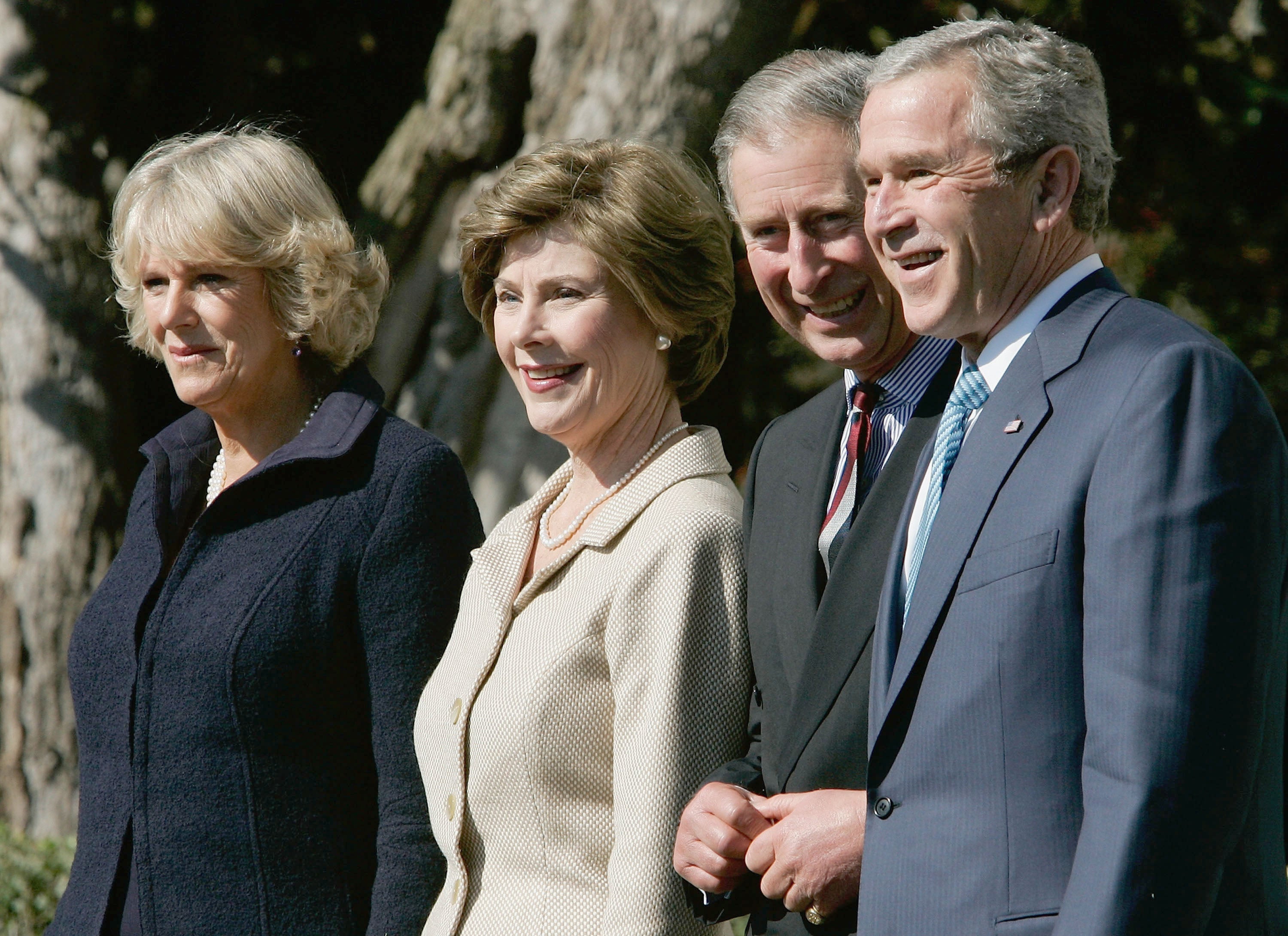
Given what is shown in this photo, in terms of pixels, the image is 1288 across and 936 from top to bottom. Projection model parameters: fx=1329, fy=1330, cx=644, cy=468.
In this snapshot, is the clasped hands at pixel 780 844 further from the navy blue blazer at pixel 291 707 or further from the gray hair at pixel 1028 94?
the gray hair at pixel 1028 94

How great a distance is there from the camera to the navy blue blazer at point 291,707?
2.44 metres

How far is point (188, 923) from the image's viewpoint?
8.05ft

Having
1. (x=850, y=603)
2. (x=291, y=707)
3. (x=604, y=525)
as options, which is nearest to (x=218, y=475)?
(x=291, y=707)

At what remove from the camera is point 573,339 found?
2381 mm

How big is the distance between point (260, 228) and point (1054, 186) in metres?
1.62

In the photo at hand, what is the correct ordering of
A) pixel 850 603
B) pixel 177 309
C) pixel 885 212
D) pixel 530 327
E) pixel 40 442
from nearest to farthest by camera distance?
pixel 885 212, pixel 850 603, pixel 530 327, pixel 177 309, pixel 40 442

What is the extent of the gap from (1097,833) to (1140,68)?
191 inches

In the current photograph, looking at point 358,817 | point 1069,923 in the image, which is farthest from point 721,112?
point 1069,923

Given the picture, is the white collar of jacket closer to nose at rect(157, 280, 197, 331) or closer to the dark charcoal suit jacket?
the dark charcoal suit jacket

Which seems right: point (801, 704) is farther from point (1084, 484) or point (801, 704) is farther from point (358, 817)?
point (358, 817)

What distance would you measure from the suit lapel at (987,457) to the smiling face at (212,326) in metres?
1.55

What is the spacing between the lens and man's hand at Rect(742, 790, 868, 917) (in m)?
1.86

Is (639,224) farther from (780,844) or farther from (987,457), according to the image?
(780,844)

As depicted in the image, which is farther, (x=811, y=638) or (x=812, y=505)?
(x=812, y=505)
